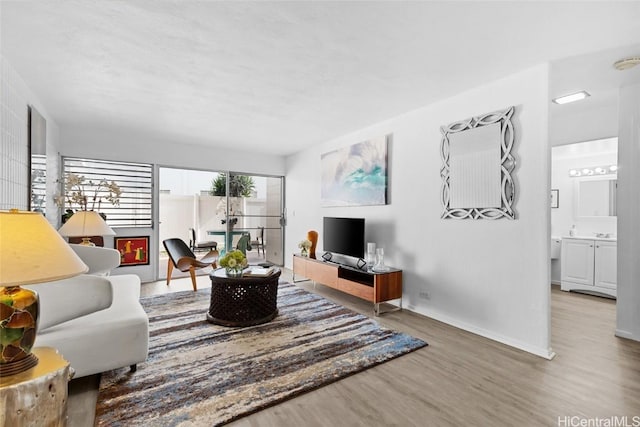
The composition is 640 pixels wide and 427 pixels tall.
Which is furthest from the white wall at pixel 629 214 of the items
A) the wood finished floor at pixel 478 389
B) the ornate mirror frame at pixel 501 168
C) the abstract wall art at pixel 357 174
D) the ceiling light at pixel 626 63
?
the abstract wall art at pixel 357 174

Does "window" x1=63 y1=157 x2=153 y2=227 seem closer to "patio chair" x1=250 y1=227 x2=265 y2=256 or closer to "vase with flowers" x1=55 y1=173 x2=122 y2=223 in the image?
"vase with flowers" x1=55 y1=173 x2=122 y2=223

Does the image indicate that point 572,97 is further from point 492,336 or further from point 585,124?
point 492,336

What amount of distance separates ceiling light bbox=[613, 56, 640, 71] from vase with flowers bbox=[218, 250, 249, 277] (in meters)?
3.85

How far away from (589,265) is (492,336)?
9.34 ft

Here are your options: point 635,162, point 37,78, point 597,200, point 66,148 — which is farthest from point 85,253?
point 597,200

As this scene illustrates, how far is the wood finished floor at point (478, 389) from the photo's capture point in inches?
70.7

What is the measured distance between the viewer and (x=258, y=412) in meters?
1.84

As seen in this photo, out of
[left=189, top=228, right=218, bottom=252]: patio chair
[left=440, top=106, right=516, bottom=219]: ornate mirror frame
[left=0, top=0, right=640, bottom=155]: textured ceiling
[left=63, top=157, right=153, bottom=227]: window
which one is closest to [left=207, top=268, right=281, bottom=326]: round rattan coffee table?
[left=0, top=0, right=640, bottom=155]: textured ceiling

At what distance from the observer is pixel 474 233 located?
10.2 ft

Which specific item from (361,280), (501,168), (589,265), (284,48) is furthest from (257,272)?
(589,265)

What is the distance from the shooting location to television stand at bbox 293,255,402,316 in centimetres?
355

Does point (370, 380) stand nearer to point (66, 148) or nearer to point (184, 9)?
point (184, 9)

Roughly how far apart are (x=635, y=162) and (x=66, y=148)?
7.11 metres

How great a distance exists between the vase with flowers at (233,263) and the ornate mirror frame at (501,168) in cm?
231
